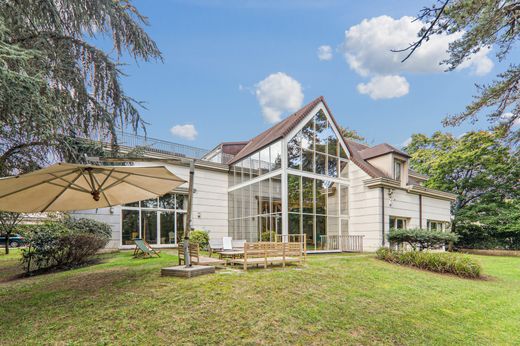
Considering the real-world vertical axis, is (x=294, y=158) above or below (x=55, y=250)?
above

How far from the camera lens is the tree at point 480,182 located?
73.6ft

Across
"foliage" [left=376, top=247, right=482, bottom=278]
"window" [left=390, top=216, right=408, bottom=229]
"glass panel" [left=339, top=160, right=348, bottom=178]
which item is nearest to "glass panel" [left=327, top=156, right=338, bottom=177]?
"glass panel" [left=339, top=160, right=348, bottom=178]

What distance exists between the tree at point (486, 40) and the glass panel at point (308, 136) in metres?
7.54

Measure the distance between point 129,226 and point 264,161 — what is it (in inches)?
297

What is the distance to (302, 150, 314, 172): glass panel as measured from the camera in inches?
603

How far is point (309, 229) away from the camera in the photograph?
48.5 feet

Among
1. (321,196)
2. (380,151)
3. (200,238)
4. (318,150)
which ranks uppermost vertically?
(380,151)

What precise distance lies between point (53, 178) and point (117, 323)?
10.5ft

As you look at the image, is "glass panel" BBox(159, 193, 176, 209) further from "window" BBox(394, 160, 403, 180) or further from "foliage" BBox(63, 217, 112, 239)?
"window" BBox(394, 160, 403, 180)

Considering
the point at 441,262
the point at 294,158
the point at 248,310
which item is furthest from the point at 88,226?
the point at 441,262

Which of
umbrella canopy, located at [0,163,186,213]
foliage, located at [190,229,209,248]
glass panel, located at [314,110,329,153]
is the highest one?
glass panel, located at [314,110,329,153]

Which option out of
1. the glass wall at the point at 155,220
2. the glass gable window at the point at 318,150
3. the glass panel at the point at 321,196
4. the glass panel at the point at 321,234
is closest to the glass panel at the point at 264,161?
the glass gable window at the point at 318,150

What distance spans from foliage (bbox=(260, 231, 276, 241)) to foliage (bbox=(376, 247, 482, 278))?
511 centimetres

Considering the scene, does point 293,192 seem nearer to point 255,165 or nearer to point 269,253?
point 255,165
